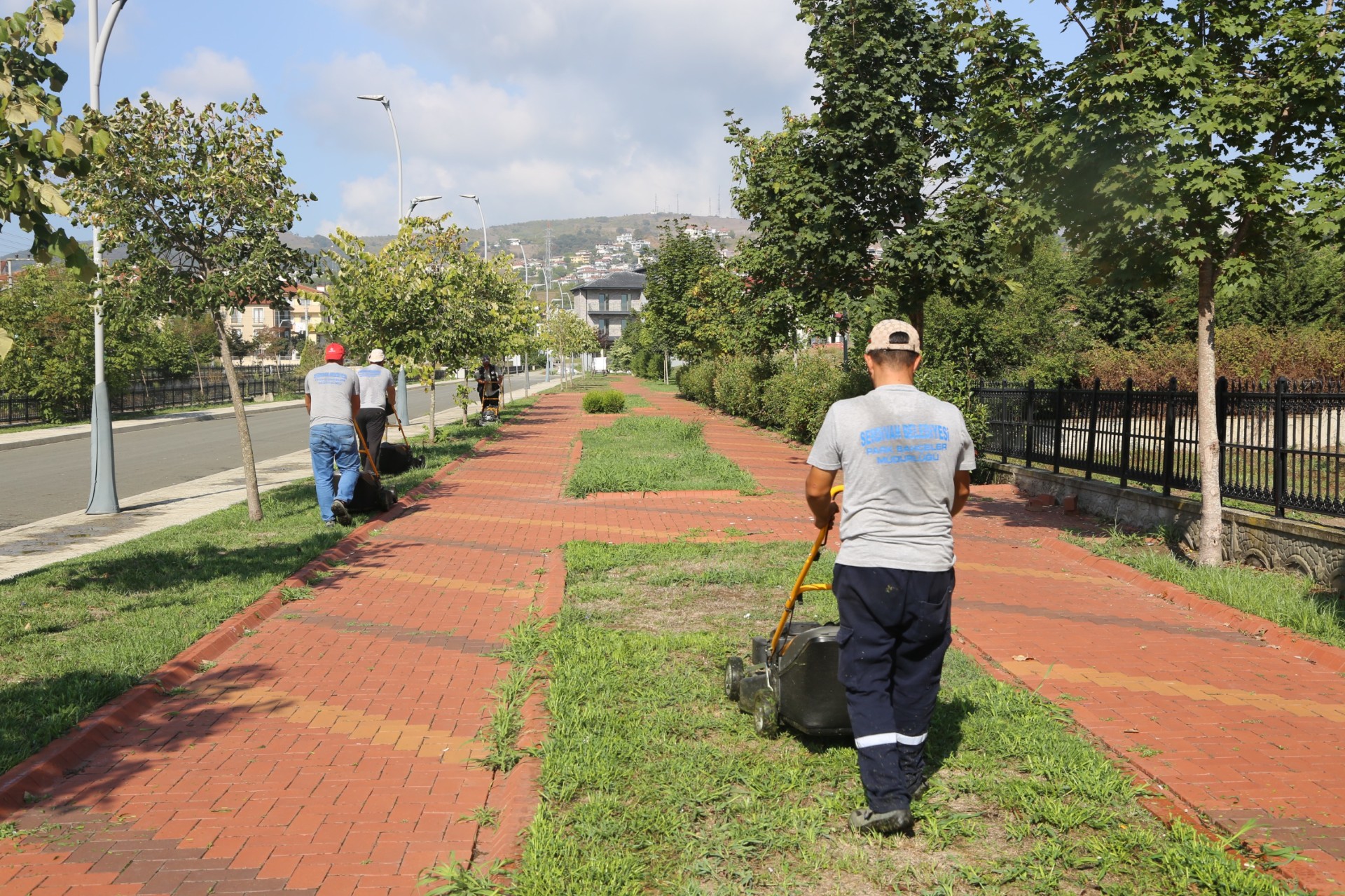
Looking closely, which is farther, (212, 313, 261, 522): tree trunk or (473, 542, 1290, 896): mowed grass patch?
(212, 313, 261, 522): tree trunk

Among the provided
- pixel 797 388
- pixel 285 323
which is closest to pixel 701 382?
pixel 797 388

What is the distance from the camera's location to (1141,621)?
731cm

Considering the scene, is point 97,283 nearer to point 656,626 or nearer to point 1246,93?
point 656,626

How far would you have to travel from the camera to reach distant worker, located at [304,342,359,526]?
1050 centimetres

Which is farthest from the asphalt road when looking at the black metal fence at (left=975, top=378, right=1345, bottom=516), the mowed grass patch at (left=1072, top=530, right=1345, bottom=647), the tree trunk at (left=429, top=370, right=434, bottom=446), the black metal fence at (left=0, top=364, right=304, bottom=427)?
the black metal fence at (left=975, top=378, right=1345, bottom=516)

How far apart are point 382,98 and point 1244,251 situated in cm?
2287

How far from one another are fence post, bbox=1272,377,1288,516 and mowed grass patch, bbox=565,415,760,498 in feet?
20.7

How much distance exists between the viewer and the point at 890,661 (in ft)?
13.0

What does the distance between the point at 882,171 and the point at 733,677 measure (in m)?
11.0

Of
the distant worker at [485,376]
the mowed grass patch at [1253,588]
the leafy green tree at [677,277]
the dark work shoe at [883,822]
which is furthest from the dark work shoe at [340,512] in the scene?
the leafy green tree at [677,277]

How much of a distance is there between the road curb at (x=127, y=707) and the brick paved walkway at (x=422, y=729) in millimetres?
86

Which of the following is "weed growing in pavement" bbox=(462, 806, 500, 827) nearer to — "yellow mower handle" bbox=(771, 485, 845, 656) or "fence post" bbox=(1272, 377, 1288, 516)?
"yellow mower handle" bbox=(771, 485, 845, 656)

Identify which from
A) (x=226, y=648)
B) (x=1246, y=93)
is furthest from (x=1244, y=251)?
(x=226, y=648)

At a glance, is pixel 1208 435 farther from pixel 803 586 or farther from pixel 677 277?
pixel 677 277
